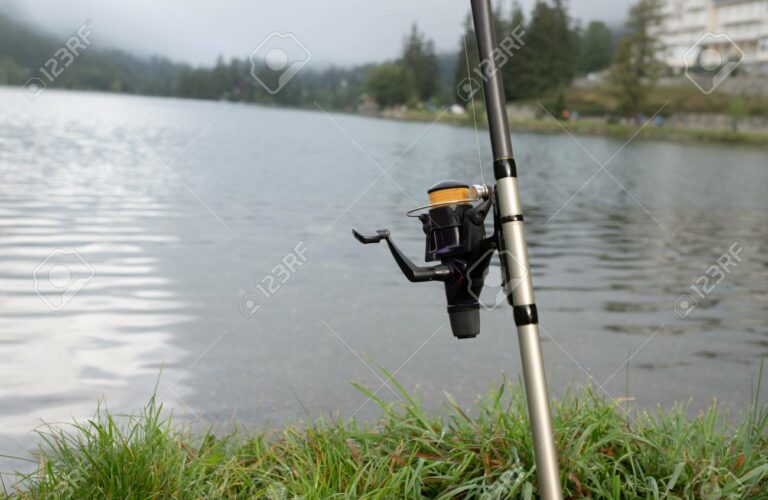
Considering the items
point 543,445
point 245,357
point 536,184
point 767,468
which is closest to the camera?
point 543,445

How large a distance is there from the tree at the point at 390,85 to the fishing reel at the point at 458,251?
103528 mm

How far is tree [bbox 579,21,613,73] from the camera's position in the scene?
145 meters

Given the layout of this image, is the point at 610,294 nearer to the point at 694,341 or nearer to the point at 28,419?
the point at 694,341

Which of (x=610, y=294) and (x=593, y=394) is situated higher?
(x=593, y=394)

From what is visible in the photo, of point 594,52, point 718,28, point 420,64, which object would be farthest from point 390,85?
point 594,52

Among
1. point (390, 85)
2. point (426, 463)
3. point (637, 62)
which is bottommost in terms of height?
point (426, 463)

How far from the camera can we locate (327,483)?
351 centimetres

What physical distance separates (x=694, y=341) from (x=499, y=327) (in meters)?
1.95

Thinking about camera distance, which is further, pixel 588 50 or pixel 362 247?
pixel 588 50

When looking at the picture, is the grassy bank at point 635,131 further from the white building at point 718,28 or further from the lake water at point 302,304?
the lake water at point 302,304

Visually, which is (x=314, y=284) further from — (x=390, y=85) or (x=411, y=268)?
(x=390, y=85)

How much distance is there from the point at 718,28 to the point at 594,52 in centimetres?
2897

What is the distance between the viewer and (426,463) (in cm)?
376

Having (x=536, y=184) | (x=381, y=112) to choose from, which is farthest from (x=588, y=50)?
(x=536, y=184)
